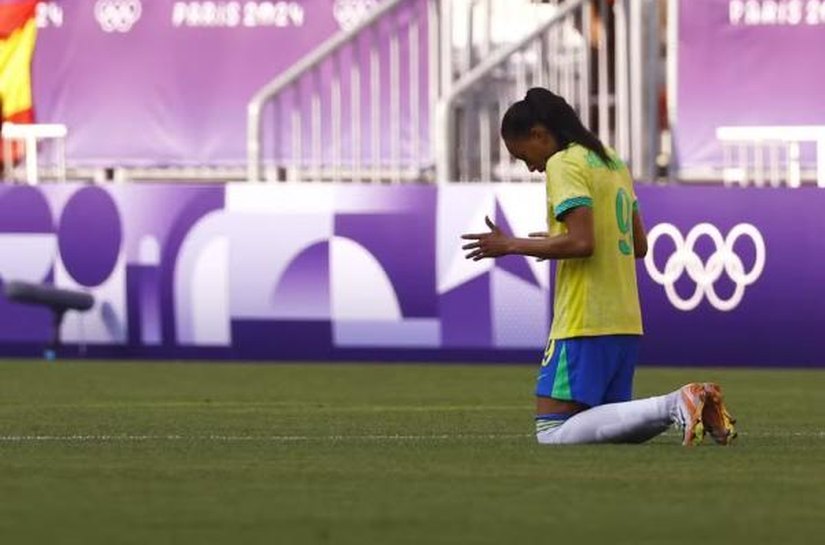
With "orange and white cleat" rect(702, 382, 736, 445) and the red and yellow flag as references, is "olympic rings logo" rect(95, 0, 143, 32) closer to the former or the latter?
the red and yellow flag

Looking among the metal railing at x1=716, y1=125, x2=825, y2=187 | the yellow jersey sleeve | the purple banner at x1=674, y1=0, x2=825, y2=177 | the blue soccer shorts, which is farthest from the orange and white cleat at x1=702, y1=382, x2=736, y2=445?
the purple banner at x1=674, y1=0, x2=825, y2=177

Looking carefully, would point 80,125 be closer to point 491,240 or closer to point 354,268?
point 354,268

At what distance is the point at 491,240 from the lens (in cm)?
1027

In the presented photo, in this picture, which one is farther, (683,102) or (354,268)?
(683,102)

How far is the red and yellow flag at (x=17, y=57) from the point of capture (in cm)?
2456

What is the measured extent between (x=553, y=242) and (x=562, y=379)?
0.65 metres

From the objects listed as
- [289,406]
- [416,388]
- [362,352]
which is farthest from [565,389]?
[362,352]

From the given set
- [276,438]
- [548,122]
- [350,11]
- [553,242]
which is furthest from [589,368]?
[350,11]

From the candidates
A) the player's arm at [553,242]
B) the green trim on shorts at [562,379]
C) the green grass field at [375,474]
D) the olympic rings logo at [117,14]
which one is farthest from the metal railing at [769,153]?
the player's arm at [553,242]

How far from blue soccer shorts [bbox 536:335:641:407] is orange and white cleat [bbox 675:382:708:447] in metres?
0.62

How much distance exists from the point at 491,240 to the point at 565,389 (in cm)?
88

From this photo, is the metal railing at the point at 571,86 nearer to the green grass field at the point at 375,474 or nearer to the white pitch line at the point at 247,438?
the green grass field at the point at 375,474

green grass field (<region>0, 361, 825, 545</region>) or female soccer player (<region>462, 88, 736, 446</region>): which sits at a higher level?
female soccer player (<region>462, 88, 736, 446</region>)

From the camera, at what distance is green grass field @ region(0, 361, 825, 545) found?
7.71 meters
